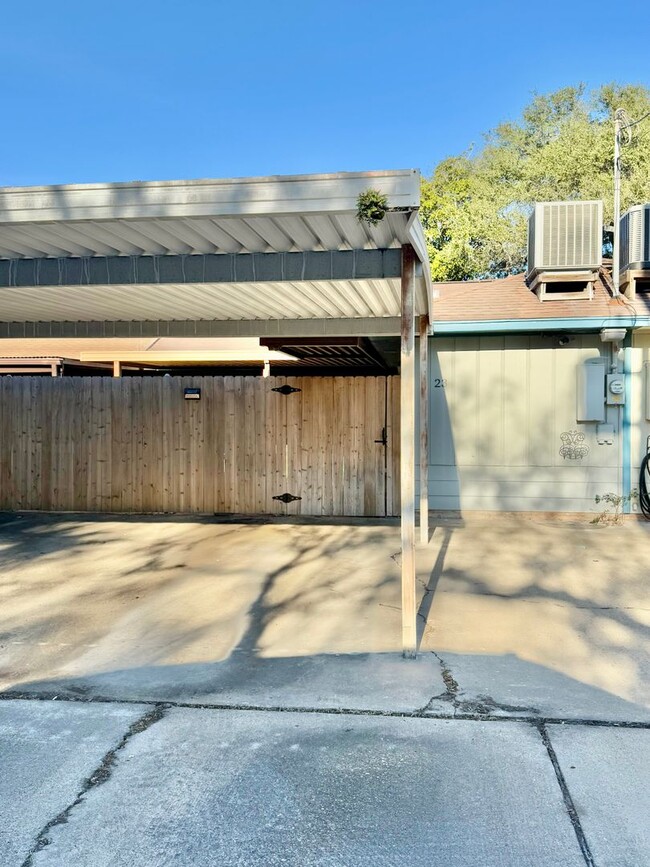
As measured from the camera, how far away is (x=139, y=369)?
529 inches

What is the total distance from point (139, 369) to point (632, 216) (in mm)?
8850

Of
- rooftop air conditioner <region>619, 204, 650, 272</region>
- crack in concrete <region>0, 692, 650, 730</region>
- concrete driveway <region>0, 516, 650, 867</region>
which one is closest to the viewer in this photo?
concrete driveway <region>0, 516, 650, 867</region>

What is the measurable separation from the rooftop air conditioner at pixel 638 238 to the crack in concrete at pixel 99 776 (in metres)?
7.98

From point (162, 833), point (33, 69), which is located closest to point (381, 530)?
point (162, 833)

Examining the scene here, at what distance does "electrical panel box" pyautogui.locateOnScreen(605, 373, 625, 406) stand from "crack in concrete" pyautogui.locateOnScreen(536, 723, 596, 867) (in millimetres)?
6157

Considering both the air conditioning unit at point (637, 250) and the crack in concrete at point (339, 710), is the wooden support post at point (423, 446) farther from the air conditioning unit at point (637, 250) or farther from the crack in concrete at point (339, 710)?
the crack in concrete at point (339, 710)

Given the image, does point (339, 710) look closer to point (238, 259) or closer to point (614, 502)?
point (238, 259)

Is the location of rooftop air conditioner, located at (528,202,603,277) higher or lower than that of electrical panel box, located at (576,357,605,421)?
higher

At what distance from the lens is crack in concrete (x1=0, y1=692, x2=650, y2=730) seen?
10.6 feet

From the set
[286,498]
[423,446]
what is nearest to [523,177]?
[286,498]

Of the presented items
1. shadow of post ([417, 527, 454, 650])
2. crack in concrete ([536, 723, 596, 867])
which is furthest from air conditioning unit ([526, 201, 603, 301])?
crack in concrete ([536, 723, 596, 867])

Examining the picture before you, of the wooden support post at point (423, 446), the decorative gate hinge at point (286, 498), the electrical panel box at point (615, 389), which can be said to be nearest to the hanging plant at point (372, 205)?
the wooden support post at point (423, 446)

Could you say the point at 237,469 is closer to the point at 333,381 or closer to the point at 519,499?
the point at 333,381

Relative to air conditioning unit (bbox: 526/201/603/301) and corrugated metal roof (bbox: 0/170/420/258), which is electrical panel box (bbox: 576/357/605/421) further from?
corrugated metal roof (bbox: 0/170/420/258)
